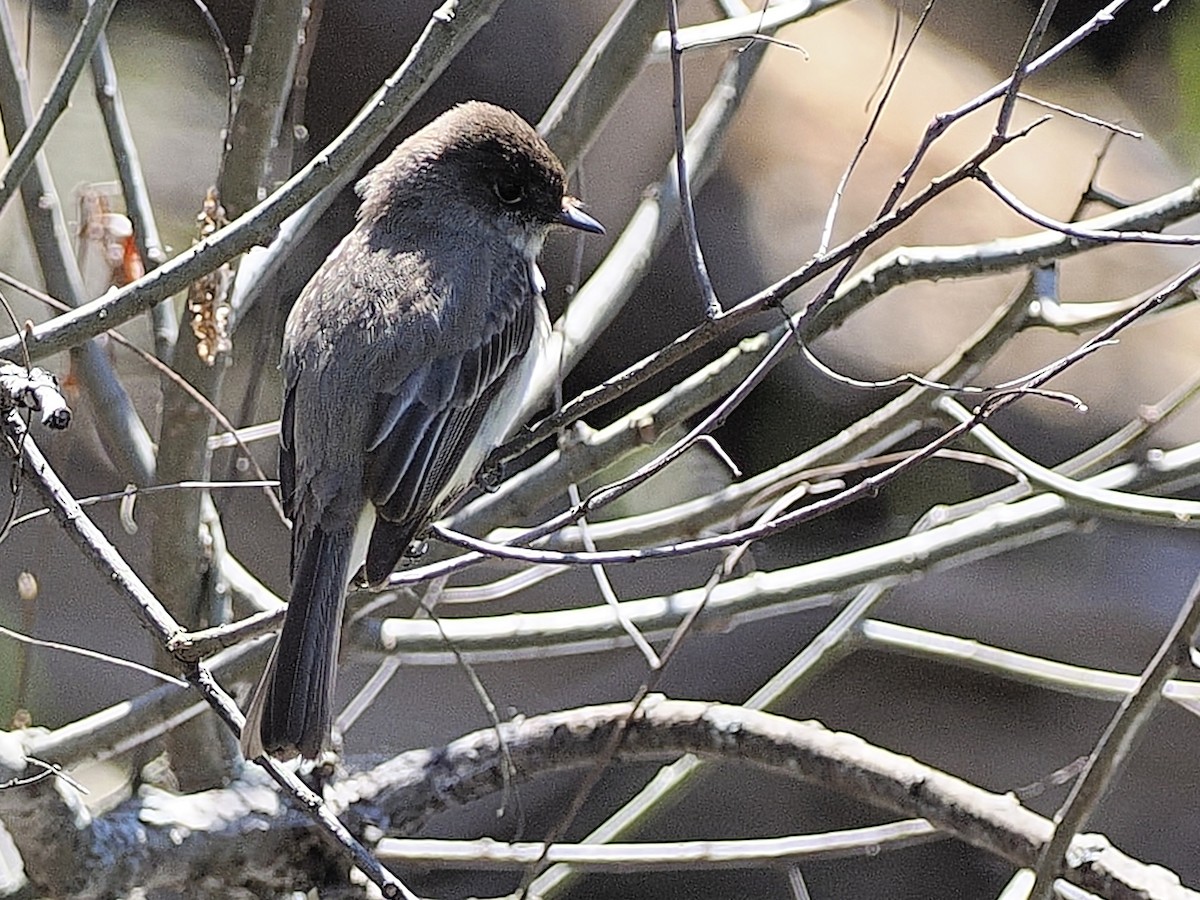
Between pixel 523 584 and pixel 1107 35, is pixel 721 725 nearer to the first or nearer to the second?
pixel 523 584

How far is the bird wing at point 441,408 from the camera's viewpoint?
2545 mm

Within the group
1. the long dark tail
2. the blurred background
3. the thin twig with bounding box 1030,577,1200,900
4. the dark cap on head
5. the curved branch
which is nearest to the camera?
the thin twig with bounding box 1030,577,1200,900

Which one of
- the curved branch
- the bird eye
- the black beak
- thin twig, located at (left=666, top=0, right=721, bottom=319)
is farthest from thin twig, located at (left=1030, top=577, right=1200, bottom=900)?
the bird eye

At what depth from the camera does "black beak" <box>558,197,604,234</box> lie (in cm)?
295

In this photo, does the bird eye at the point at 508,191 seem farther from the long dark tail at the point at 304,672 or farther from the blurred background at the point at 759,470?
the blurred background at the point at 759,470

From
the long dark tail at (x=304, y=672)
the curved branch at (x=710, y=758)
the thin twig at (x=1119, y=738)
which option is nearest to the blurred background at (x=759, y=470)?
the curved branch at (x=710, y=758)

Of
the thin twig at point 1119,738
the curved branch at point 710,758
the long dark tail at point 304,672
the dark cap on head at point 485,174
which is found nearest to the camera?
the thin twig at point 1119,738

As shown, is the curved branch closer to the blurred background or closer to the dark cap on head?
the dark cap on head

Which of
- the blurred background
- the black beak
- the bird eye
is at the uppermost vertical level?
the bird eye

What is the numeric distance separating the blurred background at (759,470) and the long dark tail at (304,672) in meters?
2.58

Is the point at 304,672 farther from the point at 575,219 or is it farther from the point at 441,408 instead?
the point at 575,219

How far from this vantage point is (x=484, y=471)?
8.99ft

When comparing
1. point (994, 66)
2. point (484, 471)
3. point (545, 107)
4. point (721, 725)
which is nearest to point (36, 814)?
point (484, 471)

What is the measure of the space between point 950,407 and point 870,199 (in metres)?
4.21
